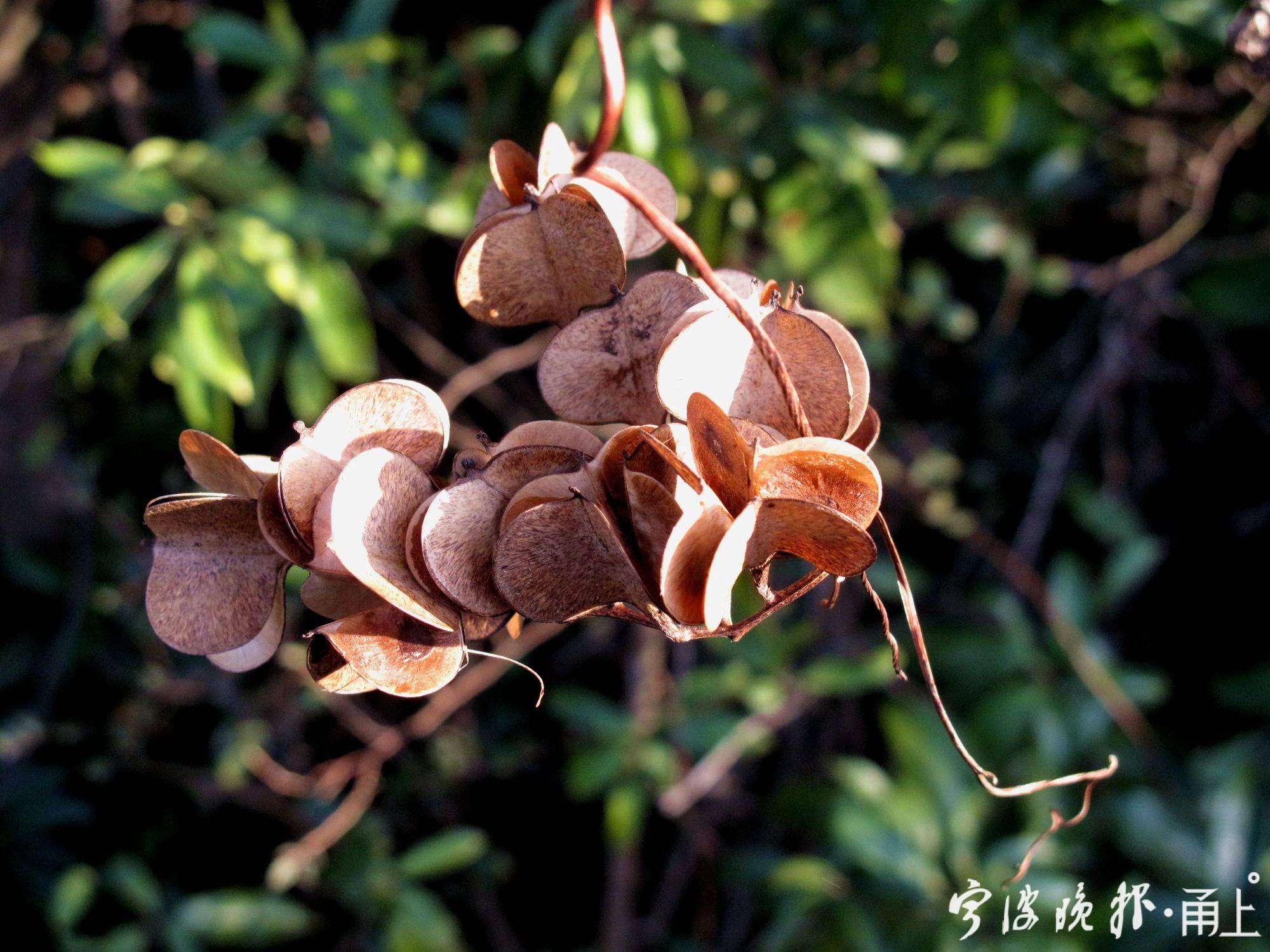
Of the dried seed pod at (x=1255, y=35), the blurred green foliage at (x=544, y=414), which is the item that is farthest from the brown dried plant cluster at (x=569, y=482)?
the blurred green foliage at (x=544, y=414)

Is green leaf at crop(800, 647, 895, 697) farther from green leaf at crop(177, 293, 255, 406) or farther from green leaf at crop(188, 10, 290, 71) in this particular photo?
green leaf at crop(188, 10, 290, 71)

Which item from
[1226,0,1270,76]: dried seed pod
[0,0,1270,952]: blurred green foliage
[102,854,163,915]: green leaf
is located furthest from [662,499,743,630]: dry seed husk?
[102,854,163,915]: green leaf

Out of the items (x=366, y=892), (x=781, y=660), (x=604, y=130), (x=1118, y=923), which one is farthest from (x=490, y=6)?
(x=1118, y=923)

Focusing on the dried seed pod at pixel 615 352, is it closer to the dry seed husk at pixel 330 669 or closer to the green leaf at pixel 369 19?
the dry seed husk at pixel 330 669

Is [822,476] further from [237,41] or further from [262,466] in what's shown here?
[237,41]

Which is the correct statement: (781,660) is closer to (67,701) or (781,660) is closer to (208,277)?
(208,277)

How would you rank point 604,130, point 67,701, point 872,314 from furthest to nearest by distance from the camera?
point 67,701 < point 872,314 < point 604,130

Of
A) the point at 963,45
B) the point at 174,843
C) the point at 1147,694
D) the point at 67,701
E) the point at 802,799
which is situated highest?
the point at 963,45
